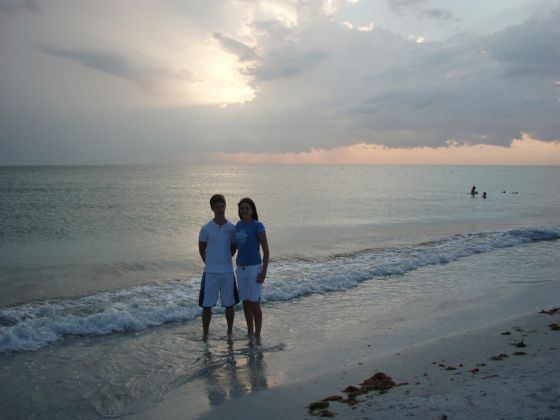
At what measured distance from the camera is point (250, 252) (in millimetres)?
6562

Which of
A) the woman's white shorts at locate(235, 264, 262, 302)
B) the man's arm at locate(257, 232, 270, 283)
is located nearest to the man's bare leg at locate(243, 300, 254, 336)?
the woman's white shorts at locate(235, 264, 262, 302)

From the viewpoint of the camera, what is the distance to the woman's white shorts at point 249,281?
21.9 feet

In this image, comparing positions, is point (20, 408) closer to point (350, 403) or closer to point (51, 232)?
point (350, 403)

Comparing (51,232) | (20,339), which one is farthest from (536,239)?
(51,232)

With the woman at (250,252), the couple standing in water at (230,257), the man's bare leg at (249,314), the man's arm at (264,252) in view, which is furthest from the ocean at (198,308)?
the man's arm at (264,252)

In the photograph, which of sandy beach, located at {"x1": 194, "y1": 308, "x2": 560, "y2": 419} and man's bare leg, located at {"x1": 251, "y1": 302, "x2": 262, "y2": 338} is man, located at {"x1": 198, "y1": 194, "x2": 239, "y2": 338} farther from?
sandy beach, located at {"x1": 194, "y1": 308, "x2": 560, "y2": 419}

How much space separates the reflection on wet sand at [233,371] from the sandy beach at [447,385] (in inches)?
9.6

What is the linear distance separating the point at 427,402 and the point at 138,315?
5.93 m

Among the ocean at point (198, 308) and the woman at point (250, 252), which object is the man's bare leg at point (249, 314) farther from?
the ocean at point (198, 308)

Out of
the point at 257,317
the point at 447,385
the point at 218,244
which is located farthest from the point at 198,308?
the point at 447,385

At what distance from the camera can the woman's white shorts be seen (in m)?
6.68

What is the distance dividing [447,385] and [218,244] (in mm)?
3739

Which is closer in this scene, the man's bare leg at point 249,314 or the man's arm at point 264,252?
the man's arm at point 264,252

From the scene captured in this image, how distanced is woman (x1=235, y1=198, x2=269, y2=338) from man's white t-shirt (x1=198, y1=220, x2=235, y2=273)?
189mm
